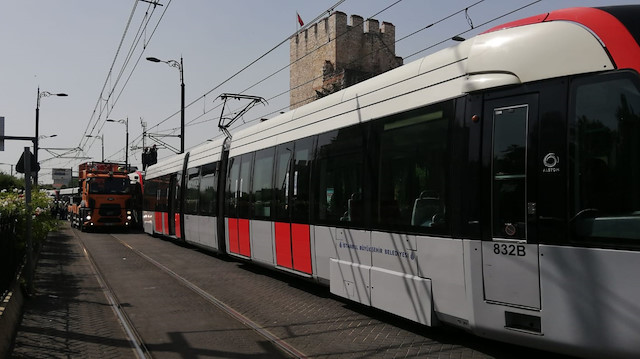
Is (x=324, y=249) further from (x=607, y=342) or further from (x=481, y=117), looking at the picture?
(x=607, y=342)

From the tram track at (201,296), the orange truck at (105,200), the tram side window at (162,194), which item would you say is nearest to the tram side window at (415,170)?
the tram track at (201,296)

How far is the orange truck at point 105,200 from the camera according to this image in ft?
86.1

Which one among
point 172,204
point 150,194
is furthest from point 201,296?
point 150,194

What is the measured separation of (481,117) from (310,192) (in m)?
3.76

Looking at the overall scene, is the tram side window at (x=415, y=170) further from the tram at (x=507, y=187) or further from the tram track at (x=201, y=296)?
the tram track at (x=201, y=296)

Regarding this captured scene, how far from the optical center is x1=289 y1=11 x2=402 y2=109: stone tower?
59.3m

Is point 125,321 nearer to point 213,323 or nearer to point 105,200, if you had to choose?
point 213,323

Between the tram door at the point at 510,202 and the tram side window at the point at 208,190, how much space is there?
9.34 m

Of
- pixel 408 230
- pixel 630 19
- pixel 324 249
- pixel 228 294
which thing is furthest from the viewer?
pixel 228 294

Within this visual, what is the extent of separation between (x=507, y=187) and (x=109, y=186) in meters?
25.4

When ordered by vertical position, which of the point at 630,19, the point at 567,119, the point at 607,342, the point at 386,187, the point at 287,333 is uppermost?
the point at 630,19

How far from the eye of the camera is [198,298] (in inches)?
337

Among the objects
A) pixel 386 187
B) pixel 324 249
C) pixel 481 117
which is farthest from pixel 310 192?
pixel 481 117

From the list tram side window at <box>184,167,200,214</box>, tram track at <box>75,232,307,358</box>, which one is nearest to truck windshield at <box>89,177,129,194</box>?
tram side window at <box>184,167,200,214</box>
